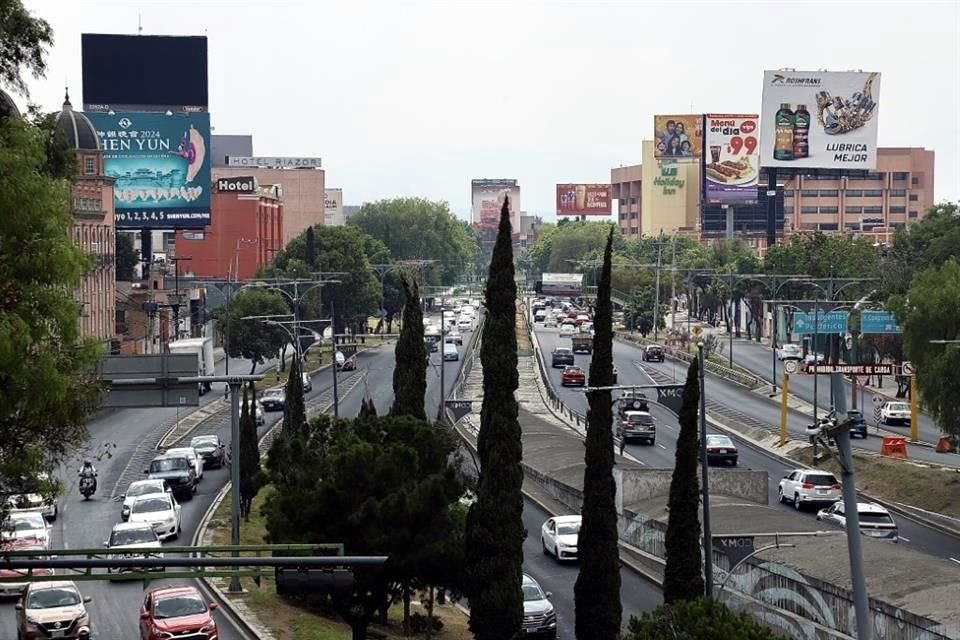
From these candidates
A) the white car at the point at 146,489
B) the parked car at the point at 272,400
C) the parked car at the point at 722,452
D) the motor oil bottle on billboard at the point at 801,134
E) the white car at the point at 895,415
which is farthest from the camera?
the motor oil bottle on billboard at the point at 801,134

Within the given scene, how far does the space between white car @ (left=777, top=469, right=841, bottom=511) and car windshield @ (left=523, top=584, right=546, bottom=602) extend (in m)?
18.9

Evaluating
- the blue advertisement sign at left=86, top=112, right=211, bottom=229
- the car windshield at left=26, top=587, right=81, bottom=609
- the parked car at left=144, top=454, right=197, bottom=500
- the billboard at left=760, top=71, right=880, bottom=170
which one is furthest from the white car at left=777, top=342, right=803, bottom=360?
the car windshield at left=26, top=587, right=81, bottom=609

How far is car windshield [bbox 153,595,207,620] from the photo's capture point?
30734 mm

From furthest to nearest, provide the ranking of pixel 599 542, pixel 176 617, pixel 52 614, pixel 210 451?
pixel 210 451 < pixel 599 542 < pixel 52 614 < pixel 176 617

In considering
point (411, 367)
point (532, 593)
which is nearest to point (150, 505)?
point (411, 367)

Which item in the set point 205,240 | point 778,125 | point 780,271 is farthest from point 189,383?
point 778,125

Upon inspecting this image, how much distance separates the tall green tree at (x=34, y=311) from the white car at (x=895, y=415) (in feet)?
195

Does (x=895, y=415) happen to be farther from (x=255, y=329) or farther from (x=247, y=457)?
(x=255, y=329)

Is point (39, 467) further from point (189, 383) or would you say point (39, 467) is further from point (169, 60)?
point (169, 60)

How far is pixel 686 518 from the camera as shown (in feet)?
107

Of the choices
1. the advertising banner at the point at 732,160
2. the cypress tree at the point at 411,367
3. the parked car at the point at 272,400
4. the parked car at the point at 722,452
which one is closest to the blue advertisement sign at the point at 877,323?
the parked car at the point at 722,452

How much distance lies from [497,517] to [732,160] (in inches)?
6386

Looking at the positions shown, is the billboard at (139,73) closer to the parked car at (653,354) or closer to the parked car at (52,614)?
the parked car at (653,354)

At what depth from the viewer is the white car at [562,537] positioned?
4462cm
